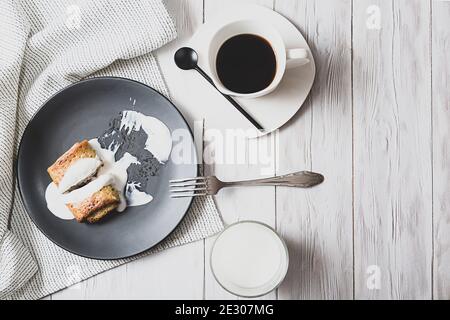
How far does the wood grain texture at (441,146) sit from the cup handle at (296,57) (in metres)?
0.26

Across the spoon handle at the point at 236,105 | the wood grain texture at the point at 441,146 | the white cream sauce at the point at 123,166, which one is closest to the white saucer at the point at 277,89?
the spoon handle at the point at 236,105

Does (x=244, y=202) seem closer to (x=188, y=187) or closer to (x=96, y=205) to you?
(x=188, y=187)

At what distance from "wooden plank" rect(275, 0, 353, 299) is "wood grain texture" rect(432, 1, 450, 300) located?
15 cm

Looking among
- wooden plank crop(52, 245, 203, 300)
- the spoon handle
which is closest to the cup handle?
the spoon handle

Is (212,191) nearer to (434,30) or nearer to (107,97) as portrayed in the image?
(107,97)

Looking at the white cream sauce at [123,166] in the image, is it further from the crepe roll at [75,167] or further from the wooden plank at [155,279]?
the wooden plank at [155,279]

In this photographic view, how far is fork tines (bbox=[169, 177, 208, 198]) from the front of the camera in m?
0.98

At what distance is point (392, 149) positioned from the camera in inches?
39.8

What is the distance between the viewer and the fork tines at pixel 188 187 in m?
0.98

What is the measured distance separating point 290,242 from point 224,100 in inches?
10.6

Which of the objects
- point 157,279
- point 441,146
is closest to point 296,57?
point 441,146

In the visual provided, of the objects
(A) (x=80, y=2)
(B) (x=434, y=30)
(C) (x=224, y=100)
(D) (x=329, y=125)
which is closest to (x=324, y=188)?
(D) (x=329, y=125)

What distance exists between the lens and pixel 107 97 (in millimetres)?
1019

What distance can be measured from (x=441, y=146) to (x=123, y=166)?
55 cm
